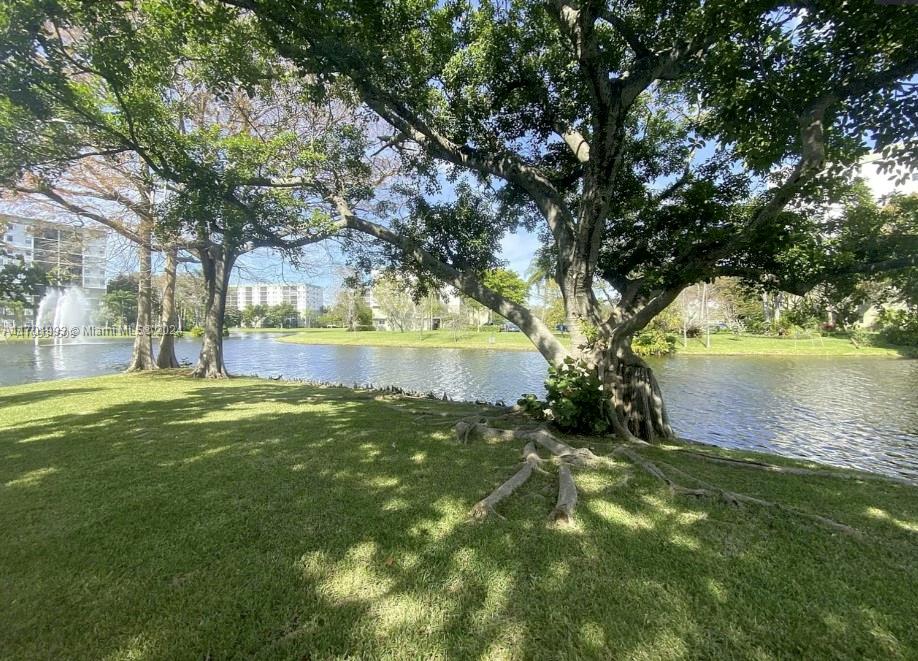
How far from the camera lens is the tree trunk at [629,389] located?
6.97 m

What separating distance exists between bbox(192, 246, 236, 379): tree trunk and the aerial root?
46.0ft

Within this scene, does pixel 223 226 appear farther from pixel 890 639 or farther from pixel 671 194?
pixel 890 639

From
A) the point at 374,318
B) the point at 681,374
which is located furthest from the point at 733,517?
the point at 374,318

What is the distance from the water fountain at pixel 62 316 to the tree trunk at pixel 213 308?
29273mm

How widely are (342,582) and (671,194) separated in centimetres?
835

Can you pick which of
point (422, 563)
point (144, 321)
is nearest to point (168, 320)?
point (144, 321)

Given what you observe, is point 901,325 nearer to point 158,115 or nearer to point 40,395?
point 158,115

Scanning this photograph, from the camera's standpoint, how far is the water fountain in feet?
108

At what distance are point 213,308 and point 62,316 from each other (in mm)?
33281

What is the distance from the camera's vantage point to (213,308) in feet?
45.5

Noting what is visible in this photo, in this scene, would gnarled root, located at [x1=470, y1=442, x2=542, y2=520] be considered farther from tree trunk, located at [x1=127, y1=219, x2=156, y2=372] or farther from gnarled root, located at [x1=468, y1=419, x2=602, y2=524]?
tree trunk, located at [x1=127, y1=219, x2=156, y2=372]

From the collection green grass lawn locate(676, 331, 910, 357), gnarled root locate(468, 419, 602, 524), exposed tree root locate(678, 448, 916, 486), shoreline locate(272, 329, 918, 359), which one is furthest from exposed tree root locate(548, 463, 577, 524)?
green grass lawn locate(676, 331, 910, 357)

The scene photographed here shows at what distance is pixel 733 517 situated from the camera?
3.48 meters

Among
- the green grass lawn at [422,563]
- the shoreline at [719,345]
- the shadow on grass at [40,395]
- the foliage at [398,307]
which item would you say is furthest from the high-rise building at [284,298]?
the green grass lawn at [422,563]
